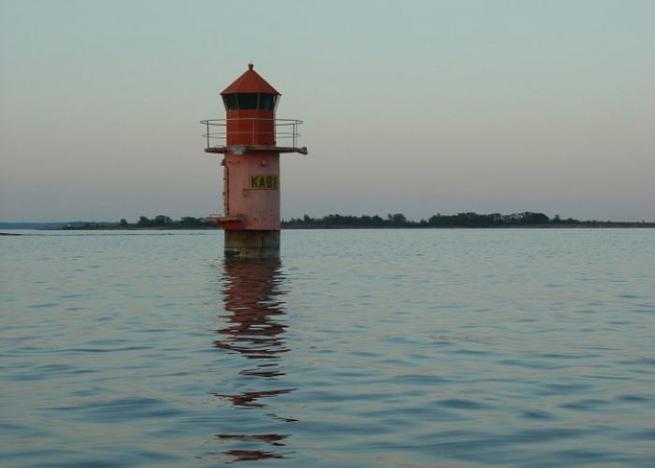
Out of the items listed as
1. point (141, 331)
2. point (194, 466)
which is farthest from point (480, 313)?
point (194, 466)

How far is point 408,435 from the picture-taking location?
10.3 m

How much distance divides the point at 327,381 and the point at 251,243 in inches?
1486

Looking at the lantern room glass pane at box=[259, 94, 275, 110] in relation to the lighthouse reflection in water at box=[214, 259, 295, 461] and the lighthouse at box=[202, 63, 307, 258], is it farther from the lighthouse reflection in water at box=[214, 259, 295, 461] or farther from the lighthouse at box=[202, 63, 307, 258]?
the lighthouse reflection in water at box=[214, 259, 295, 461]

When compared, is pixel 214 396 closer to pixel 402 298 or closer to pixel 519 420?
pixel 519 420

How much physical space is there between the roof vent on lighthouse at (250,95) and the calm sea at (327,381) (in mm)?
23904

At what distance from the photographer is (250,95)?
169ft

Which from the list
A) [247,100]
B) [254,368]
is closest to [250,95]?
[247,100]

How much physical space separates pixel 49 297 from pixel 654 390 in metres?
21.5

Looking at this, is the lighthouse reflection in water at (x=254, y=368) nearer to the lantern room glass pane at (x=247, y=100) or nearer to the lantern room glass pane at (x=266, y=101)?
the lantern room glass pane at (x=247, y=100)

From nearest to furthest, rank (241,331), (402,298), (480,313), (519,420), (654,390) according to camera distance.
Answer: (519,420) < (654,390) < (241,331) < (480,313) < (402,298)

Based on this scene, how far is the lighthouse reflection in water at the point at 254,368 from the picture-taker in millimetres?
10039

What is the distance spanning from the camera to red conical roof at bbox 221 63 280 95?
169 ft

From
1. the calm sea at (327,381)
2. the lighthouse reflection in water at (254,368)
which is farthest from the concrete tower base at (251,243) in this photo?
the calm sea at (327,381)

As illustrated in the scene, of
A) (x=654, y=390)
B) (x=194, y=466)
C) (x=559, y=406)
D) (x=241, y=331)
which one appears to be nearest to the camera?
(x=194, y=466)
